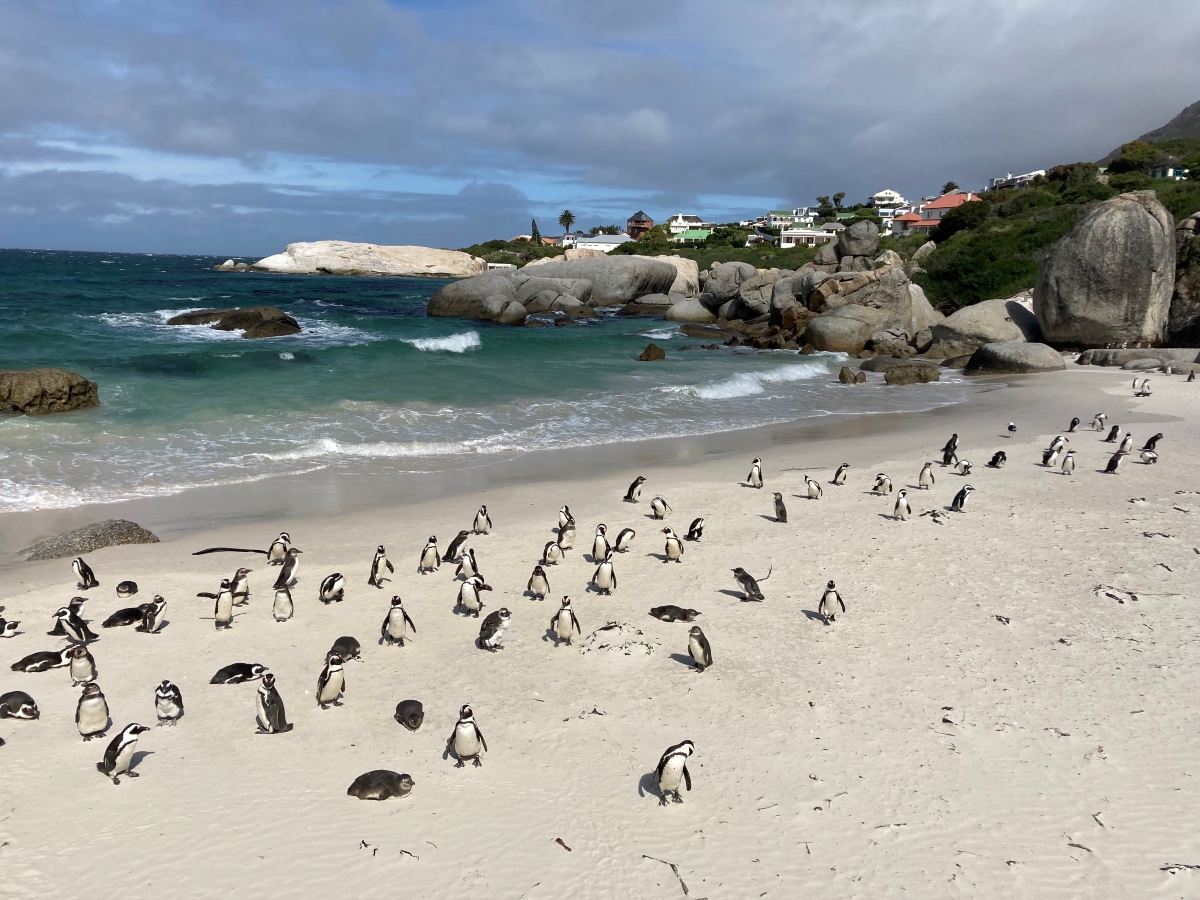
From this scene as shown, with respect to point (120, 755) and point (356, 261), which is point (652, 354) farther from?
point (356, 261)

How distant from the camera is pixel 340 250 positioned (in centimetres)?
9700

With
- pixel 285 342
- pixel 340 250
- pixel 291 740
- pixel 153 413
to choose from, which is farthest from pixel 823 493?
pixel 340 250

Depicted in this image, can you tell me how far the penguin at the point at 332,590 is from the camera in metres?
9.88

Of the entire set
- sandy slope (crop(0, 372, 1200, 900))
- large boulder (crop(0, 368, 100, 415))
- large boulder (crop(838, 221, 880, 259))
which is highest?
large boulder (crop(838, 221, 880, 259))

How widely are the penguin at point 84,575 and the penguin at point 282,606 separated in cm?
246

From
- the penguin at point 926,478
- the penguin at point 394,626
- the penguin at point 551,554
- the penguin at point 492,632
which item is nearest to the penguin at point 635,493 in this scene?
the penguin at point 551,554

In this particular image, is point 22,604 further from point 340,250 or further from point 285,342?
point 340,250

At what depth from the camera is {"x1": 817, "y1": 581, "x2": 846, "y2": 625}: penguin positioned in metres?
9.16

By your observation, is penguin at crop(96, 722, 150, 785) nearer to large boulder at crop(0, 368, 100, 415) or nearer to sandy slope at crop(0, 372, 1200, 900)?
sandy slope at crop(0, 372, 1200, 900)

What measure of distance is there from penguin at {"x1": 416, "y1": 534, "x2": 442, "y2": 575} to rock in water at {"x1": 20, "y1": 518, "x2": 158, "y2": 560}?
13.3 ft

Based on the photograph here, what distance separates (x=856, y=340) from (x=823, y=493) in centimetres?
2189

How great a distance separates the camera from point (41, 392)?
18844 mm

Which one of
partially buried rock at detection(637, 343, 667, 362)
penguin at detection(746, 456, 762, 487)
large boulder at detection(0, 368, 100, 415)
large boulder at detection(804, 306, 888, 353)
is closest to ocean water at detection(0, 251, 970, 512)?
large boulder at detection(0, 368, 100, 415)

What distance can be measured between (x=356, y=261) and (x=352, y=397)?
79.2m
